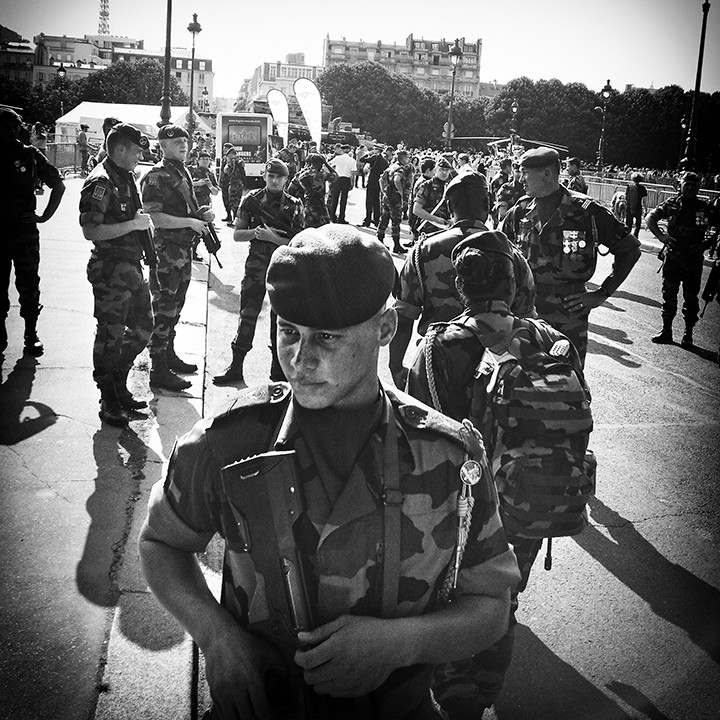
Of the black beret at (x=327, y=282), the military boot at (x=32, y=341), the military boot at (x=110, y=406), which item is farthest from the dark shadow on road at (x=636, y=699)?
the military boot at (x=32, y=341)

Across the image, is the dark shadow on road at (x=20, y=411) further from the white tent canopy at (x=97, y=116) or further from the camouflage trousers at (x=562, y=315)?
the white tent canopy at (x=97, y=116)

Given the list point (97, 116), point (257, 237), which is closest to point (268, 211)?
point (257, 237)

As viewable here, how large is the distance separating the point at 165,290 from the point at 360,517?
563 centimetres

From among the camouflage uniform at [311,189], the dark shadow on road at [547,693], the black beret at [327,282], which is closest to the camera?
the black beret at [327,282]

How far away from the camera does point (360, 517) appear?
151 centimetres

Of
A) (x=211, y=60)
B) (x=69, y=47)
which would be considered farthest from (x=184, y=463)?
(x=211, y=60)

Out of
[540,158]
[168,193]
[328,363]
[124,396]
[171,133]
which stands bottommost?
[124,396]

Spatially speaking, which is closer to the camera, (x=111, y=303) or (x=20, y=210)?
(x=111, y=303)

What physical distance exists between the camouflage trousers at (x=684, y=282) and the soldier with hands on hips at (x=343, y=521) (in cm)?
881

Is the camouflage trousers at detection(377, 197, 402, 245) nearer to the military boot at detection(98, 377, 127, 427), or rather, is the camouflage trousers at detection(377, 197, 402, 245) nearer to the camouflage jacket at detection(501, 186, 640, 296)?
the camouflage jacket at detection(501, 186, 640, 296)

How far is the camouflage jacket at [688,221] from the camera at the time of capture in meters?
9.53

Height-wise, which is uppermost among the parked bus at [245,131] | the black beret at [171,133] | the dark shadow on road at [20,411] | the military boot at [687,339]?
the parked bus at [245,131]

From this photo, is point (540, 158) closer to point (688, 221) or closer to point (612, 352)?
point (612, 352)

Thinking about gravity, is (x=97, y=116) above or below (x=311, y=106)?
above
